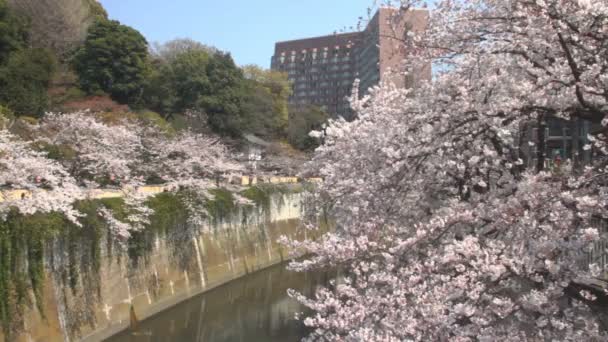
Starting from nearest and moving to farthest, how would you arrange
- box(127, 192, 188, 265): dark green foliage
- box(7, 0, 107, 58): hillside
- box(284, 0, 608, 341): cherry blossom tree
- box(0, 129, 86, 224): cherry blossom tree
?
box(284, 0, 608, 341): cherry blossom tree → box(0, 129, 86, 224): cherry blossom tree → box(127, 192, 188, 265): dark green foliage → box(7, 0, 107, 58): hillside

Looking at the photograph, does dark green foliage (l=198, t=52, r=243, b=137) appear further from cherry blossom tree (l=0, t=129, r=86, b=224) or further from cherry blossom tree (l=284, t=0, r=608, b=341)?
cherry blossom tree (l=284, t=0, r=608, b=341)

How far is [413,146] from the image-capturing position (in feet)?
17.6

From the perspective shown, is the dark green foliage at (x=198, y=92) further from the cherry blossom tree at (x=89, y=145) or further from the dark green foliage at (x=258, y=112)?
the cherry blossom tree at (x=89, y=145)

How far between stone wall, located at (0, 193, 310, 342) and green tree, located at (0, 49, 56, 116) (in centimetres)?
902

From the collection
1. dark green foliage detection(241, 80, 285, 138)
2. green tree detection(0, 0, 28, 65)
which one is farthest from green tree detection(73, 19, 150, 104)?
dark green foliage detection(241, 80, 285, 138)

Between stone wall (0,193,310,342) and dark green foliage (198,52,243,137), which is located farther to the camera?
dark green foliage (198,52,243,137)

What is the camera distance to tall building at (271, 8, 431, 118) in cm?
573

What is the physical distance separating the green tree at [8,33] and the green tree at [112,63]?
4049mm

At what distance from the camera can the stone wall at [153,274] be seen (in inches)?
415

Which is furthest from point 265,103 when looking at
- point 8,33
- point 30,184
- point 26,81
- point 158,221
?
point 30,184

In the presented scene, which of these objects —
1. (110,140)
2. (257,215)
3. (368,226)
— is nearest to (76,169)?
(110,140)

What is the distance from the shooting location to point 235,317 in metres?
14.6

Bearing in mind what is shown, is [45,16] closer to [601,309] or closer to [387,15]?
[387,15]

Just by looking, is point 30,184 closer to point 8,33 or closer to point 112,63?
point 8,33
